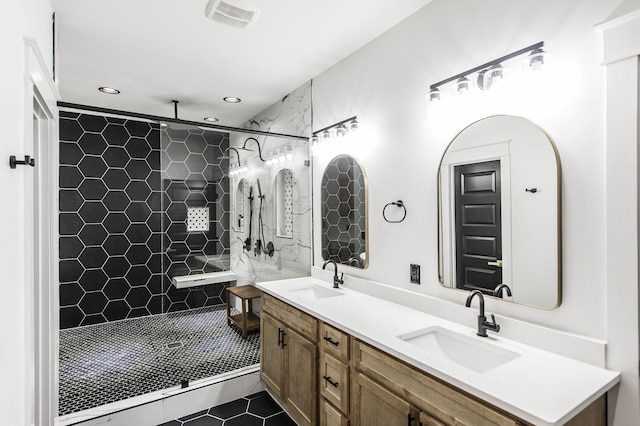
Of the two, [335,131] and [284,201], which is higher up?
[335,131]

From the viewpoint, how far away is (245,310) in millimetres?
3203

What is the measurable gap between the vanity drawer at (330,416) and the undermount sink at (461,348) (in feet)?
1.90

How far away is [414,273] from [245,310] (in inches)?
70.6

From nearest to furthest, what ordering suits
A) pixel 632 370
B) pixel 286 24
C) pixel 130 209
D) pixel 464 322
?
pixel 632 370 → pixel 464 322 → pixel 286 24 → pixel 130 209

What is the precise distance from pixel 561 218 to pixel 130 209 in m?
4.25

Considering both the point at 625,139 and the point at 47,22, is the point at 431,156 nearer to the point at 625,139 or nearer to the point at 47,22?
the point at 625,139

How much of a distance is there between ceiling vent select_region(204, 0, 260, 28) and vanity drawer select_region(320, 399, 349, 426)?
232 centimetres

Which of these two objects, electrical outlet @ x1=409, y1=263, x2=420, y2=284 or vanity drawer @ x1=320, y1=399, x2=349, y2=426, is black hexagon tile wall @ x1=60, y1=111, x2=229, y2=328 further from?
electrical outlet @ x1=409, y1=263, x2=420, y2=284

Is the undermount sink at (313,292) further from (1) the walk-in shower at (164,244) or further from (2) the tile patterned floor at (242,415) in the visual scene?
(2) the tile patterned floor at (242,415)

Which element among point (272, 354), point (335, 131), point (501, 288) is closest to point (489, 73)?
point (501, 288)

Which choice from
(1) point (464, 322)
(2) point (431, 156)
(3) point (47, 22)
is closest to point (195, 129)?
(3) point (47, 22)

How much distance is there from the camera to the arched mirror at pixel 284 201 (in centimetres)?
324

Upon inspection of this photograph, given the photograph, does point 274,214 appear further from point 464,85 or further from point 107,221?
point 107,221

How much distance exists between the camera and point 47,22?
1.80 metres
